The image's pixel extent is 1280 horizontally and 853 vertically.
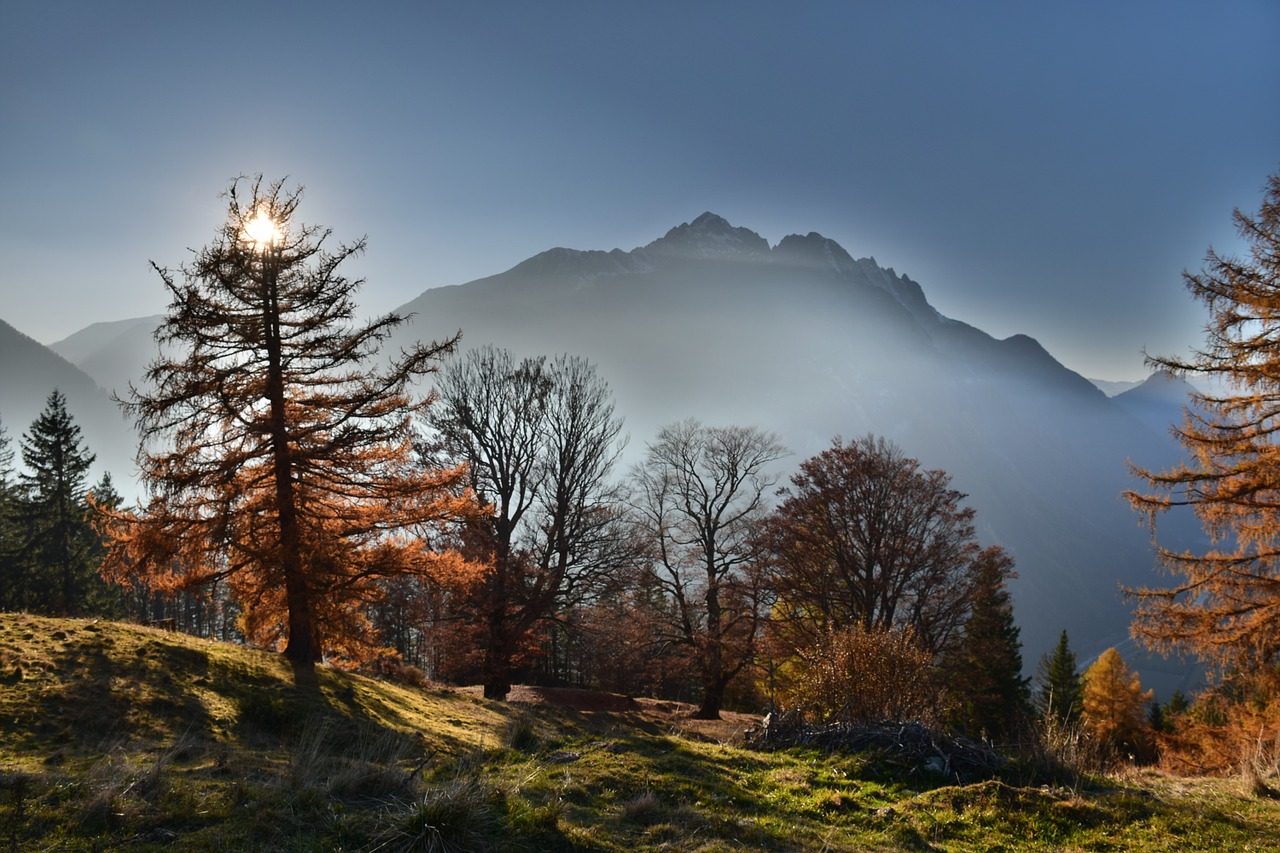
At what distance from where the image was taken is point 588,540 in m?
20.9

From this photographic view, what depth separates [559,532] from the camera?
21.0 metres

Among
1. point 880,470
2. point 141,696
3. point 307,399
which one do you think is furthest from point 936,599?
point 141,696

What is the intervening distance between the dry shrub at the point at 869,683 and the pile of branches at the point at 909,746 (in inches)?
17.4

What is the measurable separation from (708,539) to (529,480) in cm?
795

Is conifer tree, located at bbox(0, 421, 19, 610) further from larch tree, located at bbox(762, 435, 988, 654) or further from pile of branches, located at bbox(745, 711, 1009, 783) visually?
pile of branches, located at bbox(745, 711, 1009, 783)

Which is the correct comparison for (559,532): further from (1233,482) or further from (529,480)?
(1233,482)

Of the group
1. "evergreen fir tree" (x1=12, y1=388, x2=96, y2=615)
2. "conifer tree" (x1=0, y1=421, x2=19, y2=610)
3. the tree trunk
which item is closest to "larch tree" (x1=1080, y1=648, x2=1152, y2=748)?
the tree trunk

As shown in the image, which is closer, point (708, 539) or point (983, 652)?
point (983, 652)

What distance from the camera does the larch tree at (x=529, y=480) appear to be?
19.6m

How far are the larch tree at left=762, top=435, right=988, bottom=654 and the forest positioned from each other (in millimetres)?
95

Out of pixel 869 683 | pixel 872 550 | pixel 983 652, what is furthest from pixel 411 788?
pixel 983 652

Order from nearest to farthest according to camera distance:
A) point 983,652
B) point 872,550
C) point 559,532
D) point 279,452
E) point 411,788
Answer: point 411,788 < point 279,452 < point 559,532 < point 872,550 < point 983,652

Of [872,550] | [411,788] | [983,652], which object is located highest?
[872,550]

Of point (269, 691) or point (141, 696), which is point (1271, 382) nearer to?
point (269, 691)
